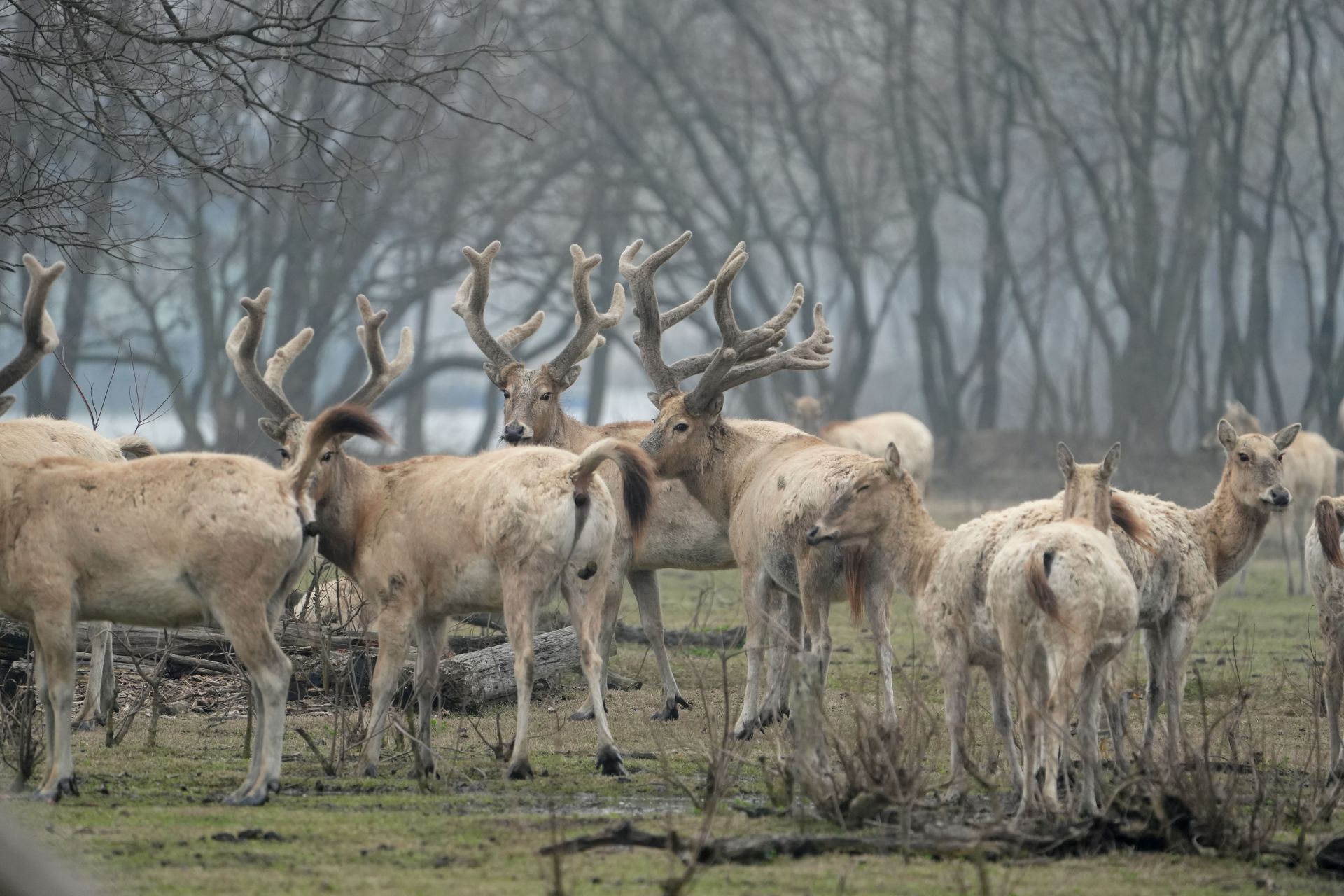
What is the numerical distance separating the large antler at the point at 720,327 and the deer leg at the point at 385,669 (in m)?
3.41

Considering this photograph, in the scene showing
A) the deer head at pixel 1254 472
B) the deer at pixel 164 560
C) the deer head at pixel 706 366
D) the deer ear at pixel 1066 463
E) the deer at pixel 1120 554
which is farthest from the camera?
the deer head at pixel 706 366

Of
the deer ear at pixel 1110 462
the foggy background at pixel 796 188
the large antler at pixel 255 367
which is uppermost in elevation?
the foggy background at pixel 796 188

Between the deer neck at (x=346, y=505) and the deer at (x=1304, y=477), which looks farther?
the deer at (x=1304, y=477)

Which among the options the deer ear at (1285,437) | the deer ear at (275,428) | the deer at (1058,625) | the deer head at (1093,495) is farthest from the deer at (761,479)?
the deer ear at (275,428)

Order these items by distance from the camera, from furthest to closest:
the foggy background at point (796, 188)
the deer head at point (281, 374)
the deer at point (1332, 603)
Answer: the foggy background at point (796, 188)
the deer head at point (281, 374)
the deer at point (1332, 603)

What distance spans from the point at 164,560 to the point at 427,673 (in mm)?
1909

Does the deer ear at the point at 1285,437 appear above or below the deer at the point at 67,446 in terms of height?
above

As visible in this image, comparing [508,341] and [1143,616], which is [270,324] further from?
[1143,616]

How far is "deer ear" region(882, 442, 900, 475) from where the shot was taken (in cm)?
907

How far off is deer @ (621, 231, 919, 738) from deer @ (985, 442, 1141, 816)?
5.50ft

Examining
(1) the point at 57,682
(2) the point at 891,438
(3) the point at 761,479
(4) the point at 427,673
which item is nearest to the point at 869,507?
(3) the point at 761,479

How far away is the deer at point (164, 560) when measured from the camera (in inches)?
305

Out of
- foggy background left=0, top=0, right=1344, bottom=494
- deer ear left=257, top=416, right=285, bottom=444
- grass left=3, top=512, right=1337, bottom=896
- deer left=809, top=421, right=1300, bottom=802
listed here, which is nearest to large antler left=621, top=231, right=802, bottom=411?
grass left=3, top=512, right=1337, bottom=896

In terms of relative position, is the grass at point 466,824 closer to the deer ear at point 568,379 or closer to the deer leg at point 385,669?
the deer leg at point 385,669
